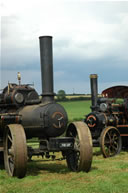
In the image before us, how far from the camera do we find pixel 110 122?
41.5 feet

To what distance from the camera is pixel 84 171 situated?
8000 millimetres

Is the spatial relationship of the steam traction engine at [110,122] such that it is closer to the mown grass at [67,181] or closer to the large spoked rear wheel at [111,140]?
the large spoked rear wheel at [111,140]

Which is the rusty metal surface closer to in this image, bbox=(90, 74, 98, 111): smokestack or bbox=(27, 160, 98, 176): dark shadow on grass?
bbox=(90, 74, 98, 111): smokestack

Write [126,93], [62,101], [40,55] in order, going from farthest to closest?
[62,101], [126,93], [40,55]

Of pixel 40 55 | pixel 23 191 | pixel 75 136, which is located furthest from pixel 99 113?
pixel 23 191

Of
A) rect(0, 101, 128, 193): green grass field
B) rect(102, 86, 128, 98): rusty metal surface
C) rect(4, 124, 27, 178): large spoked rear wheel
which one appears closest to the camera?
rect(0, 101, 128, 193): green grass field

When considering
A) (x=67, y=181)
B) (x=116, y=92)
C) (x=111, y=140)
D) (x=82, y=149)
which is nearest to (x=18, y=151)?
(x=67, y=181)

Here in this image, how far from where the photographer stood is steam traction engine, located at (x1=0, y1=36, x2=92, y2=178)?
7.57m

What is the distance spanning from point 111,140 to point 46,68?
4.63 metres

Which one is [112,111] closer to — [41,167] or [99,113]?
[99,113]

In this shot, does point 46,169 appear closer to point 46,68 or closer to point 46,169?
point 46,169

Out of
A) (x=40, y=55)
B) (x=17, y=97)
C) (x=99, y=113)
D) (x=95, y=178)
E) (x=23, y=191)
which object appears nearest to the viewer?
(x=23, y=191)

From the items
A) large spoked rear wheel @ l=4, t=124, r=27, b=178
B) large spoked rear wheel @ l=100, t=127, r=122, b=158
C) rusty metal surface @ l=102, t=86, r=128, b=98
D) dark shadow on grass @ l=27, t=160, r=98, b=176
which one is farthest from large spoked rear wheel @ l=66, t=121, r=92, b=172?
rusty metal surface @ l=102, t=86, r=128, b=98

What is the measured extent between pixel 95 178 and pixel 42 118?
1973 mm
